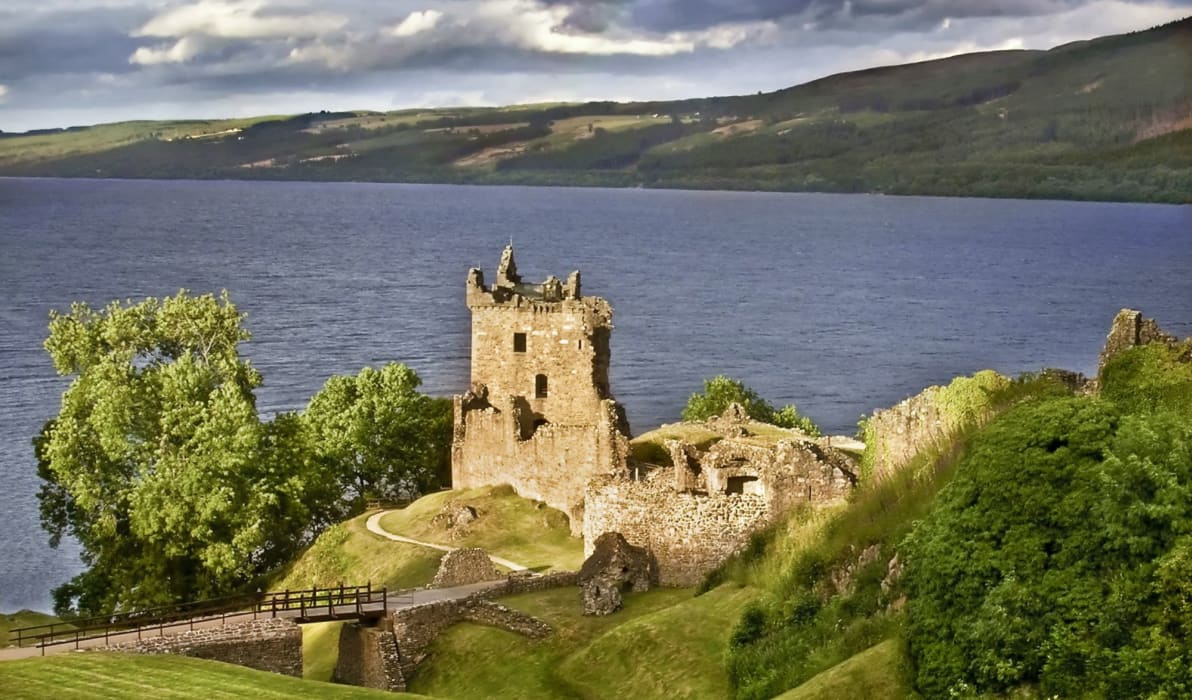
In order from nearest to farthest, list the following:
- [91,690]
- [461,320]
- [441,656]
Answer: [91,690], [441,656], [461,320]

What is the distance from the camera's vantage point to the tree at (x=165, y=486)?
58281mm

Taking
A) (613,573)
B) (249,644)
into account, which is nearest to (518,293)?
(613,573)

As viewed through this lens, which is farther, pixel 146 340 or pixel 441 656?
pixel 146 340

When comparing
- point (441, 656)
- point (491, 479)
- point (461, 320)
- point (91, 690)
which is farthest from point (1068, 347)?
point (91, 690)

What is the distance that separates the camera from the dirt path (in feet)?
172

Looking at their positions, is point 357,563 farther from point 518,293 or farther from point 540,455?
point 518,293

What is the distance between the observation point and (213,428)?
60.0 metres

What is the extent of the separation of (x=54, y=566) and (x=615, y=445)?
35.0 m

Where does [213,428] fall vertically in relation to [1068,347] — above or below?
above

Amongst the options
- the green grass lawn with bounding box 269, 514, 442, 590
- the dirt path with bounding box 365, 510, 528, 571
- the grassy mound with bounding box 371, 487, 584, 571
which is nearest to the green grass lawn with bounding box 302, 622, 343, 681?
the green grass lawn with bounding box 269, 514, 442, 590

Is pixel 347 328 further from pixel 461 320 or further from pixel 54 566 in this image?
pixel 54 566

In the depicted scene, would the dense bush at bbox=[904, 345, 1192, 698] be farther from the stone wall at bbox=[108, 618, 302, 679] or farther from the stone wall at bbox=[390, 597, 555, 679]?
the stone wall at bbox=[108, 618, 302, 679]

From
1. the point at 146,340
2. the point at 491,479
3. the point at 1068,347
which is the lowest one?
the point at 1068,347

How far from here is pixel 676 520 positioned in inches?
1795
